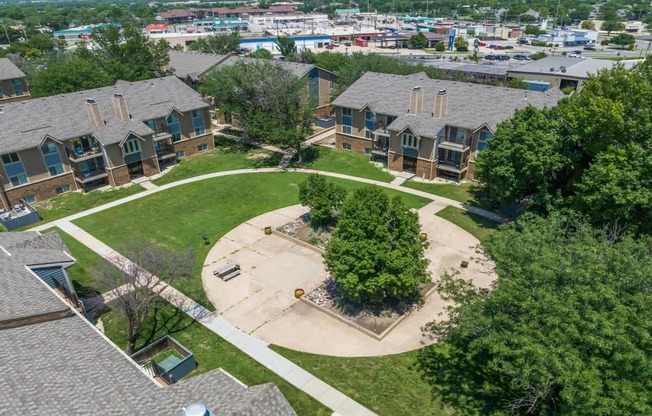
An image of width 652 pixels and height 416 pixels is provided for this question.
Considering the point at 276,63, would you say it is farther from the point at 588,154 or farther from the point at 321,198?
the point at 588,154

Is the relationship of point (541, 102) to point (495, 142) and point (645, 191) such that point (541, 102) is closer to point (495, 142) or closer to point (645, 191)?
point (495, 142)

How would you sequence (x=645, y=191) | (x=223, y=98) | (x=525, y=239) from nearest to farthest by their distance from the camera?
1. (x=525, y=239)
2. (x=645, y=191)
3. (x=223, y=98)

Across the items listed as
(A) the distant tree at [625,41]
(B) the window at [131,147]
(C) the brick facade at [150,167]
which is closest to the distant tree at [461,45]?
(A) the distant tree at [625,41]

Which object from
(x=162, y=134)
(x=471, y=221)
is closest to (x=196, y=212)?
(x=162, y=134)

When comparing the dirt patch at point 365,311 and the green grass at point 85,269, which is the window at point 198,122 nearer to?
the green grass at point 85,269

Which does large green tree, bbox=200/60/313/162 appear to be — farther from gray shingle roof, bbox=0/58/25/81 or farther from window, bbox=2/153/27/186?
gray shingle roof, bbox=0/58/25/81

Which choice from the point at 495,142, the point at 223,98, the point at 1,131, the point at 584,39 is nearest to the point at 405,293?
the point at 495,142
